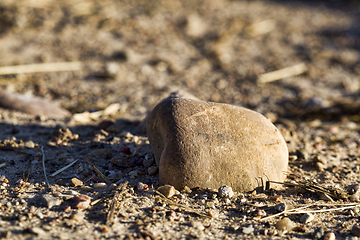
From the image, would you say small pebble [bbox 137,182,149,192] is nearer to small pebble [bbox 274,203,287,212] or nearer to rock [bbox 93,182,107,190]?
rock [bbox 93,182,107,190]

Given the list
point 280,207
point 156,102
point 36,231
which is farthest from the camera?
point 156,102

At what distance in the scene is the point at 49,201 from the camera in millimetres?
2072

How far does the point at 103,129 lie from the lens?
11.1 ft

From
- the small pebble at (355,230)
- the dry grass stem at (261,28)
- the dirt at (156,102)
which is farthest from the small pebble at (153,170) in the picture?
the dry grass stem at (261,28)

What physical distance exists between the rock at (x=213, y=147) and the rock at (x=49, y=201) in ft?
2.31

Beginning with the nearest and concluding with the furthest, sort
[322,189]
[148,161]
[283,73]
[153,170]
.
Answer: [322,189] < [153,170] < [148,161] < [283,73]

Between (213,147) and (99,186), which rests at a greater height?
(213,147)

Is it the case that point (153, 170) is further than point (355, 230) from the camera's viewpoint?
Yes

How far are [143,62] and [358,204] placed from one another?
380cm

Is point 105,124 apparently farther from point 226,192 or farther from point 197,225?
point 197,225

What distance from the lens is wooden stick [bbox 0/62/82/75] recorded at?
15.4 feet

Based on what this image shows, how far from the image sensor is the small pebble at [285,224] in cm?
206

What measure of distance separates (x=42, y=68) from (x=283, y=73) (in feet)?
12.2

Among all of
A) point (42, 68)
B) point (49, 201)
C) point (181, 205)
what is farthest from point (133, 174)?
point (42, 68)
